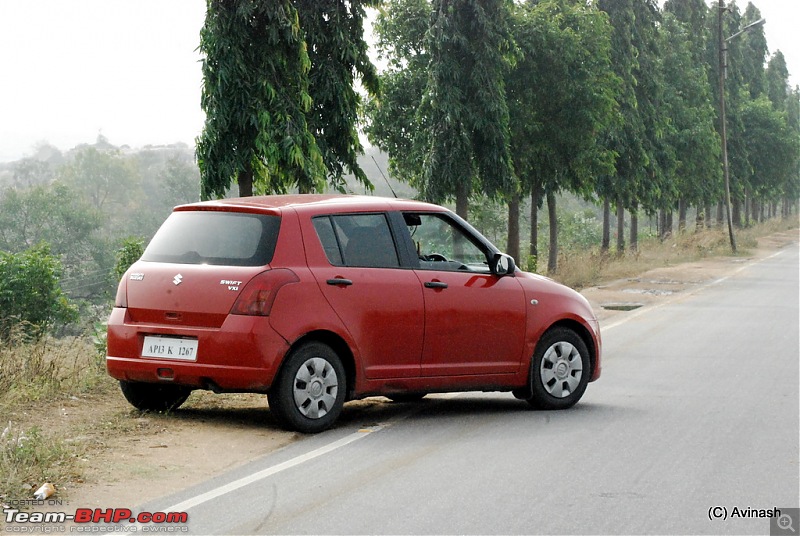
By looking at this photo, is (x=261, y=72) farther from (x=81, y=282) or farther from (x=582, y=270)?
(x=81, y=282)

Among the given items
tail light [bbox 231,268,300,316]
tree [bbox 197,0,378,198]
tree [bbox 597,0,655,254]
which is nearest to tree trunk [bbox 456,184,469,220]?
tree [bbox 197,0,378,198]

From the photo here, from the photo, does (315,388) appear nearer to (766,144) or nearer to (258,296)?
(258,296)

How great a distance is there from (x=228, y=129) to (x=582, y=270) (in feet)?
44.4

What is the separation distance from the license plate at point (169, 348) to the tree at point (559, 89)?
75.3ft

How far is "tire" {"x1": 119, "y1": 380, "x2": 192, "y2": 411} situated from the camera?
946 cm

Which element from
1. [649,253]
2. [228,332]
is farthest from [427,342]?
[649,253]

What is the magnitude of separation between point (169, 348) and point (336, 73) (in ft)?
39.6

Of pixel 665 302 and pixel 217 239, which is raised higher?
pixel 217 239

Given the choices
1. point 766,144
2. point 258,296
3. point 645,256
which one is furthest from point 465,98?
point 766,144

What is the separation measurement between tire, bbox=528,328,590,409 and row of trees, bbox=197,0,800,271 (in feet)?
27.7

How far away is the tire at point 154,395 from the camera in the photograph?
372 inches

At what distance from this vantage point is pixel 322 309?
873 centimetres

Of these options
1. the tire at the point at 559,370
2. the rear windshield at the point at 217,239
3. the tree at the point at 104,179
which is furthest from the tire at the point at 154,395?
the tree at the point at 104,179

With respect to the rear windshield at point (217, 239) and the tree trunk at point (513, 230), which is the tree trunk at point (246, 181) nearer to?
the rear windshield at point (217, 239)
